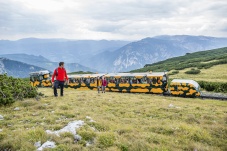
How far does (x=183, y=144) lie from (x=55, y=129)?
474cm

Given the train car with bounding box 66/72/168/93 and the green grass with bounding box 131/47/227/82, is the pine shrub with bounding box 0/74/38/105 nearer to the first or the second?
the train car with bounding box 66/72/168/93

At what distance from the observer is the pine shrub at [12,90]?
1326 centimetres

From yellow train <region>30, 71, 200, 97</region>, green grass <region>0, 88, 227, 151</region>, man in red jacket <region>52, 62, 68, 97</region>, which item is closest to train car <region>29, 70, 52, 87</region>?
yellow train <region>30, 71, 200, 97</region>

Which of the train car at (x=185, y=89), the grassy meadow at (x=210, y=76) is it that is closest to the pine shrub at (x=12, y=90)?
the train car at (x=185, y=89)

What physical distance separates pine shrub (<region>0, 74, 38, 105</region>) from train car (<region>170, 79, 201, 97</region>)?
24066 mm

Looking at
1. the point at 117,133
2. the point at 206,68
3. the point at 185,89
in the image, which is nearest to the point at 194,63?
the point at 206,68

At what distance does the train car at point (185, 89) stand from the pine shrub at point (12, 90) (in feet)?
79.0

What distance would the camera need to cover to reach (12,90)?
14938 mm

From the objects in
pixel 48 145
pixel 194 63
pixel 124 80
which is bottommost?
pixel 48 145

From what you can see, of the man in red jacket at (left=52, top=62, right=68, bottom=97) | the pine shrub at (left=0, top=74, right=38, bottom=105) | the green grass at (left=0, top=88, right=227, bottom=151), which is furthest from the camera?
the man in red jacket at (left=52, top=62, right=68, bottom=97)

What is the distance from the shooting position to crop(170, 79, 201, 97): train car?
34469 millimetres

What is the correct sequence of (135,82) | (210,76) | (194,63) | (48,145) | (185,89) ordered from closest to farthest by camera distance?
1. (48,145)
2. (185,89)
3. (135,82)
4. (210,76)
5. (194,63)

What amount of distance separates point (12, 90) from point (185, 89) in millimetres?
26884

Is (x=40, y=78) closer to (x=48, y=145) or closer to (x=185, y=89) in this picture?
(x=185, y=89)
